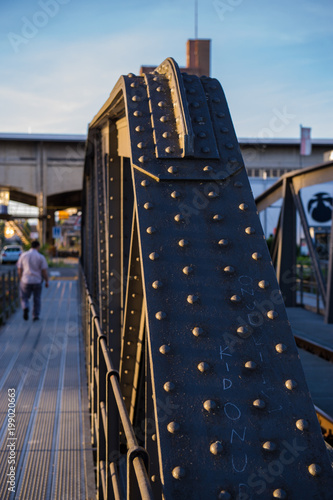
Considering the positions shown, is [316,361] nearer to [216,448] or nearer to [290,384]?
[290,384]

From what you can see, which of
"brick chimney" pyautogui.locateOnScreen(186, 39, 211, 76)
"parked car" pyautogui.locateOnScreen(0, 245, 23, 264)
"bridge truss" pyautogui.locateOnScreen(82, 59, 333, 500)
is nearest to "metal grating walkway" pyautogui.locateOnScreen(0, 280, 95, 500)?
"bridge truss" pyautogui.locateOnScreen(82, 59, 333, 500)

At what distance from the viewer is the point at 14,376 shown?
672 cm

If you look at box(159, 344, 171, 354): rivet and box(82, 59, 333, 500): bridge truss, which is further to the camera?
box(159, 344, 171, 354): rivet

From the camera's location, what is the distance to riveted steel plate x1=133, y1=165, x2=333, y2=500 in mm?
1773

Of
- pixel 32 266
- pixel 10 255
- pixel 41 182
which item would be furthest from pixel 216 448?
pixel 41 182

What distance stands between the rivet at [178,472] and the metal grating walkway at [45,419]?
6.91ft

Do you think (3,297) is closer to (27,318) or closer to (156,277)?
(27,318)

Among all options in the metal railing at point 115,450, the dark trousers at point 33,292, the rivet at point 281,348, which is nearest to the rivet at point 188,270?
the rivet at point 281,348

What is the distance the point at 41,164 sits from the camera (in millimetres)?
44281

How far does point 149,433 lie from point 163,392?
75 centimetres

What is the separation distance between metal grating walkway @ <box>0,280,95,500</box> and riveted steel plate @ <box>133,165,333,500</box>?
2.09 meters

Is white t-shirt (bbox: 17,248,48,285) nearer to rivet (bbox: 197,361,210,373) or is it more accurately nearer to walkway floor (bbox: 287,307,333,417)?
walkway floor (bbox: 287,307,333,417)

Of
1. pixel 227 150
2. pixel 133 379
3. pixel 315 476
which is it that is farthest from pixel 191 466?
pixel 133 379

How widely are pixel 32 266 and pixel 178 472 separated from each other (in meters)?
9.40
